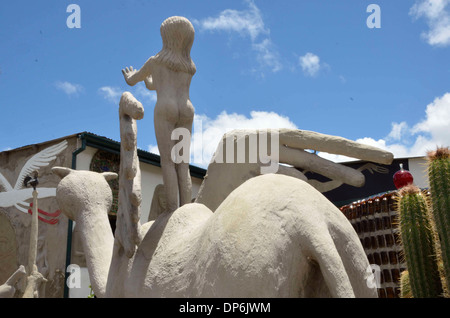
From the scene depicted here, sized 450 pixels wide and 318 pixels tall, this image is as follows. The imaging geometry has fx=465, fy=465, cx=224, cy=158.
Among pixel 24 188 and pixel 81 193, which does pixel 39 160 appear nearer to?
pixel 24 188

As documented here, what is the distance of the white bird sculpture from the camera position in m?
11.0

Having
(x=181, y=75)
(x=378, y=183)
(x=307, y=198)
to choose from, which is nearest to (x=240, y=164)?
(x=181, y=75)

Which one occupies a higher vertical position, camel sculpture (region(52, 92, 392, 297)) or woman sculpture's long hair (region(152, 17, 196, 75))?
woman sculpture's long hair (region(152, 17, 196, 75))

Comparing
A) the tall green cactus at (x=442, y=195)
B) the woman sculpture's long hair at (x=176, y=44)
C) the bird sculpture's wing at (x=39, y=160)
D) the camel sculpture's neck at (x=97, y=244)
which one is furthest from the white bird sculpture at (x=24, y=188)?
the tall green cactus at (x=442, y=195)

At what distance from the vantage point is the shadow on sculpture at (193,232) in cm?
233

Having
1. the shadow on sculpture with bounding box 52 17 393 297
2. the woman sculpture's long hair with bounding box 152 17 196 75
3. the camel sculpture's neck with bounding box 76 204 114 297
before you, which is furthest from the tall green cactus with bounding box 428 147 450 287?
the camel sculpture's neck with bounding box 76 204 114 297

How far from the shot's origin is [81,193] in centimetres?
378

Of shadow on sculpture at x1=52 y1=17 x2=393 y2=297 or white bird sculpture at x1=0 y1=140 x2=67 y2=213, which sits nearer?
shadow on sculpture at x1=52 y1=17 x2=393 y2=297

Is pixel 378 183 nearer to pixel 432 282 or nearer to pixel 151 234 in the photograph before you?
pixel 432 282

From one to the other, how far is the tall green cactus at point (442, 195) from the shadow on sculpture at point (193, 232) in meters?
2.51

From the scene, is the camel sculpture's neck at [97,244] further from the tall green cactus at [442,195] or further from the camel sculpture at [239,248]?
the tall green cactus at [442,195]

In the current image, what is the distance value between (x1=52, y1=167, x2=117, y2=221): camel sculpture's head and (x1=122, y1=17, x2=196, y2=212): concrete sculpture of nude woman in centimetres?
60

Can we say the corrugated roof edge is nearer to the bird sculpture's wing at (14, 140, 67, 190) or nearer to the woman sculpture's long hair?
the bird sculpture's wing at (14, 140, 67, 190)
